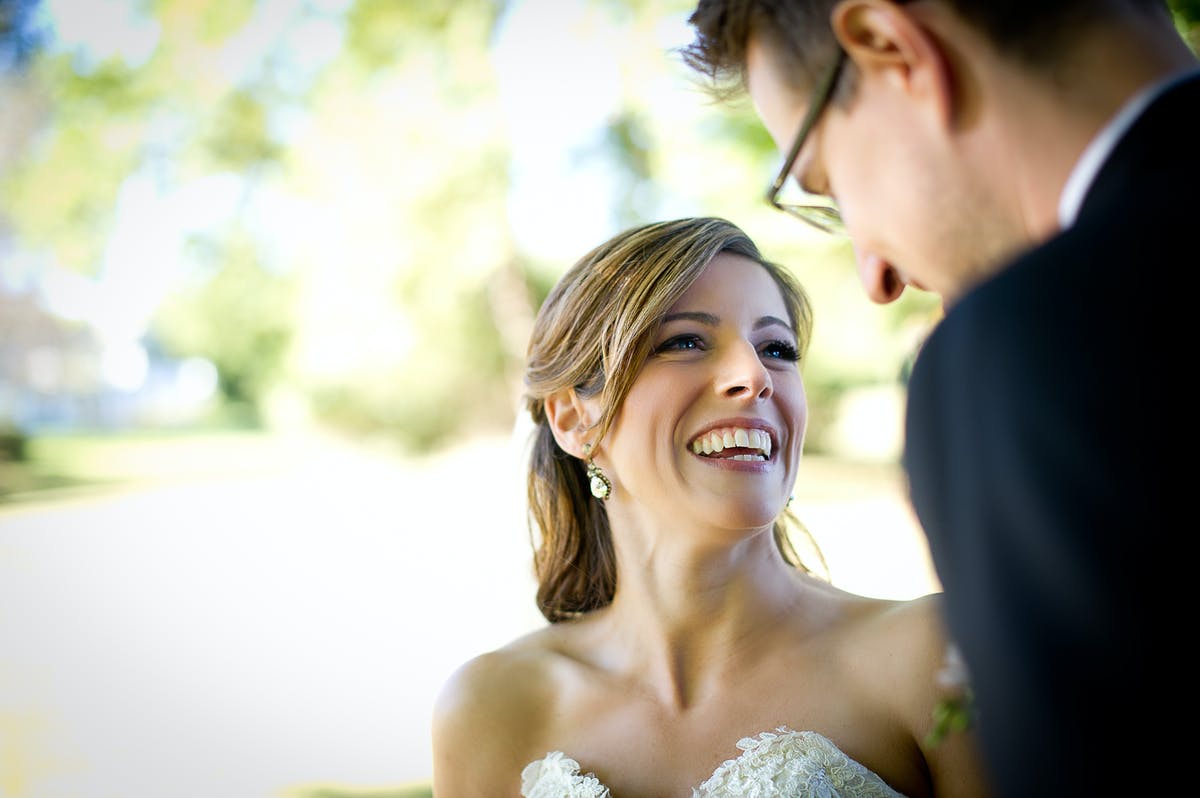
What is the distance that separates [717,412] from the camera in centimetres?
259

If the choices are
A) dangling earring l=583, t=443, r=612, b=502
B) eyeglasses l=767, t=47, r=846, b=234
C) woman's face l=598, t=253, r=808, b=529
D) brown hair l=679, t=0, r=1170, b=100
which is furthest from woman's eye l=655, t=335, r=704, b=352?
brown hair l=679, t=0, r=1170, b=100

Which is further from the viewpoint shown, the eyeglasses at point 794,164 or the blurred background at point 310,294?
the blurred background at point 310,294

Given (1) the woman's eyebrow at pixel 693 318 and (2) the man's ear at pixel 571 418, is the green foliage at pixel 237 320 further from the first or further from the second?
(1) the woman's eyebrow at pixel 693 318

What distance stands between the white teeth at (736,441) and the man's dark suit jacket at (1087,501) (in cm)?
164

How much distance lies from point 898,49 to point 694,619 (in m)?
1.86

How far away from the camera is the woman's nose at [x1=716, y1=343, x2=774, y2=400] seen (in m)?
2.56

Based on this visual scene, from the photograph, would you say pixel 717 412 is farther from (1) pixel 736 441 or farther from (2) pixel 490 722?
(2) pixel 490 722

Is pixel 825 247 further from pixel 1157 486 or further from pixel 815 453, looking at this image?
pixel 1157 486

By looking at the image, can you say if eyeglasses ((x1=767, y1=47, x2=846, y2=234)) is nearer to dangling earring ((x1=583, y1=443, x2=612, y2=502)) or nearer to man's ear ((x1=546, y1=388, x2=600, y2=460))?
man's ear ((x1=546, y1=388, x2=600, y2=460))

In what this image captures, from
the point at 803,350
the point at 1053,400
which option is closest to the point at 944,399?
the point at 1053,400

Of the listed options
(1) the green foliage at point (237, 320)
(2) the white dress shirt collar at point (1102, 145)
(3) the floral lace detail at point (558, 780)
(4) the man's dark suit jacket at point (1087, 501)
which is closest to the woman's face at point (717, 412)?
(3) the floral lace detail at point (558, 780)

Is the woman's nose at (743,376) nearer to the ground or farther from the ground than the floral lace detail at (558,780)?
farther from the ground

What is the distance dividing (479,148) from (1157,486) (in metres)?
13.1

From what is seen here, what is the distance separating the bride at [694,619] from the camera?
96.0 inches
